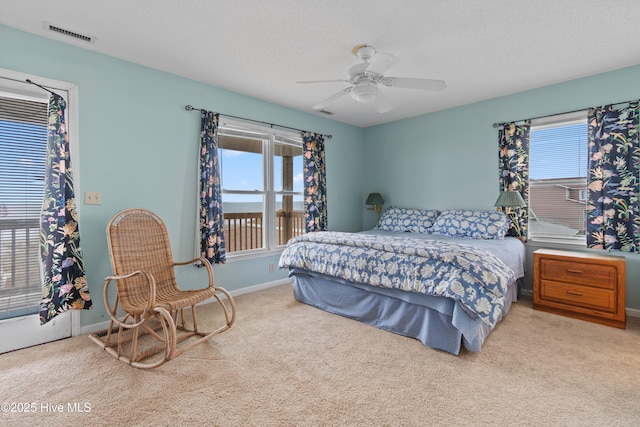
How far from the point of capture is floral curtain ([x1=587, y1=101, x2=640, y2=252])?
2916 mm

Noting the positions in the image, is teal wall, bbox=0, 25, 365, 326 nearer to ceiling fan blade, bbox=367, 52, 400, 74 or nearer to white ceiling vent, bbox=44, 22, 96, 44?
white ceiling vent, bbox=44, 22, 96, 44

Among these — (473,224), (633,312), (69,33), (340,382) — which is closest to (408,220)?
(473,224)

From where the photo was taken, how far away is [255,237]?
4355mm

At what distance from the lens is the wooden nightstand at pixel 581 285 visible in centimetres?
267

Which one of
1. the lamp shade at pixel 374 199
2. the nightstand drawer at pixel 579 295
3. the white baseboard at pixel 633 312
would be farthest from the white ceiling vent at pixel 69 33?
the white baseboard at pixel 633 312

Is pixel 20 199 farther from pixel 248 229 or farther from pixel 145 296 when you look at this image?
pixel 248 229

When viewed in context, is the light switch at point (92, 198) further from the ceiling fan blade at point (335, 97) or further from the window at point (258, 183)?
the ceiling fan blade at point (335, 97)

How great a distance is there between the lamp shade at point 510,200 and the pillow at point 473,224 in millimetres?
206

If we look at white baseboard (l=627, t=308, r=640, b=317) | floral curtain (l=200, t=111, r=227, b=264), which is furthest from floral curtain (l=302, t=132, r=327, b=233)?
white baseboard (l=627, t=308, r=640, b=317)

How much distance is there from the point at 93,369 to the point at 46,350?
0.61 metres

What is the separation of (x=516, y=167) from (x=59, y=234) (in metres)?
4.60

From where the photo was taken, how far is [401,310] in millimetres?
2537

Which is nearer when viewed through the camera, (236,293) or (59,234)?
(59,234)

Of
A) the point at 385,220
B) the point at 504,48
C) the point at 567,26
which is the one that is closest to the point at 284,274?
the point at 385,220
